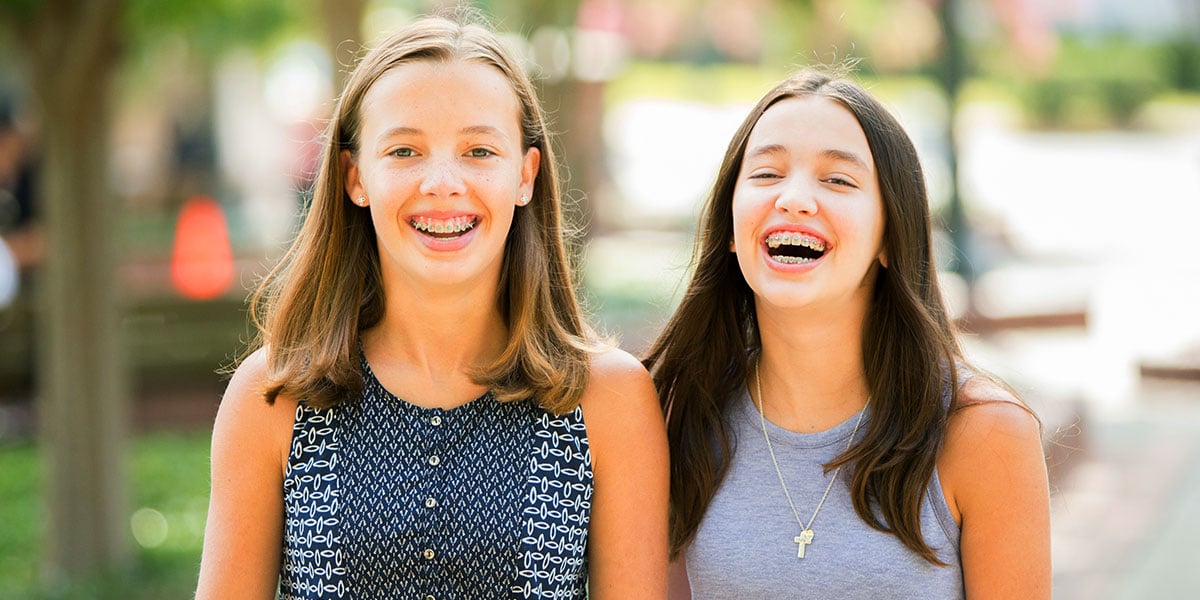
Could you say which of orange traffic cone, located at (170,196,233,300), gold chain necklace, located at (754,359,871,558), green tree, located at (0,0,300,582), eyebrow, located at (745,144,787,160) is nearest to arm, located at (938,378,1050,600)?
gold chain necklace, located at (754,359,871,558)

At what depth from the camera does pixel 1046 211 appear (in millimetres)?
19875

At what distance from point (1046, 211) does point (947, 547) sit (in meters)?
18.5

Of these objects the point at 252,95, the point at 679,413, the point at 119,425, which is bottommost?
the point at 119,425

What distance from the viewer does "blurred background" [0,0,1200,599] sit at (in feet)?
20.4

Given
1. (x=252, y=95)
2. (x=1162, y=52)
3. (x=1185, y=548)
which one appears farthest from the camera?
(x=252, y=95)

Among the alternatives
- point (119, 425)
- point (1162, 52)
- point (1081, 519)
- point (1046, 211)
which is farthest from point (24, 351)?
point (1162, 52)

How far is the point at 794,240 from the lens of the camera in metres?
2.43

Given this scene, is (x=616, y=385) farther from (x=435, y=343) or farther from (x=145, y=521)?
(x=145, y=521)

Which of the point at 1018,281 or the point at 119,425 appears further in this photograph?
the point at 1018,281

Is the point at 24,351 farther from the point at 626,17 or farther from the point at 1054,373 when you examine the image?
the point at 626,17

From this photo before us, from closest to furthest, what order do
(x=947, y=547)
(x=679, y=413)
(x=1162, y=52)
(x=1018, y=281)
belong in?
(x=947, y=547) → (x=679, y=413) → (x=1018, y=281) → (x=1162, y=52)

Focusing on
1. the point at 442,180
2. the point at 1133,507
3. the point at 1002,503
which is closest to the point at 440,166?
the point at 442,180

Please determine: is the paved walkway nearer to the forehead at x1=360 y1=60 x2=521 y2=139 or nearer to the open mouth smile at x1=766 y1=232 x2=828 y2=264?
the open mouth smile at x1=766 y1=232 x2=828 y2=264

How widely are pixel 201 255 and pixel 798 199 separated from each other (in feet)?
39.8
